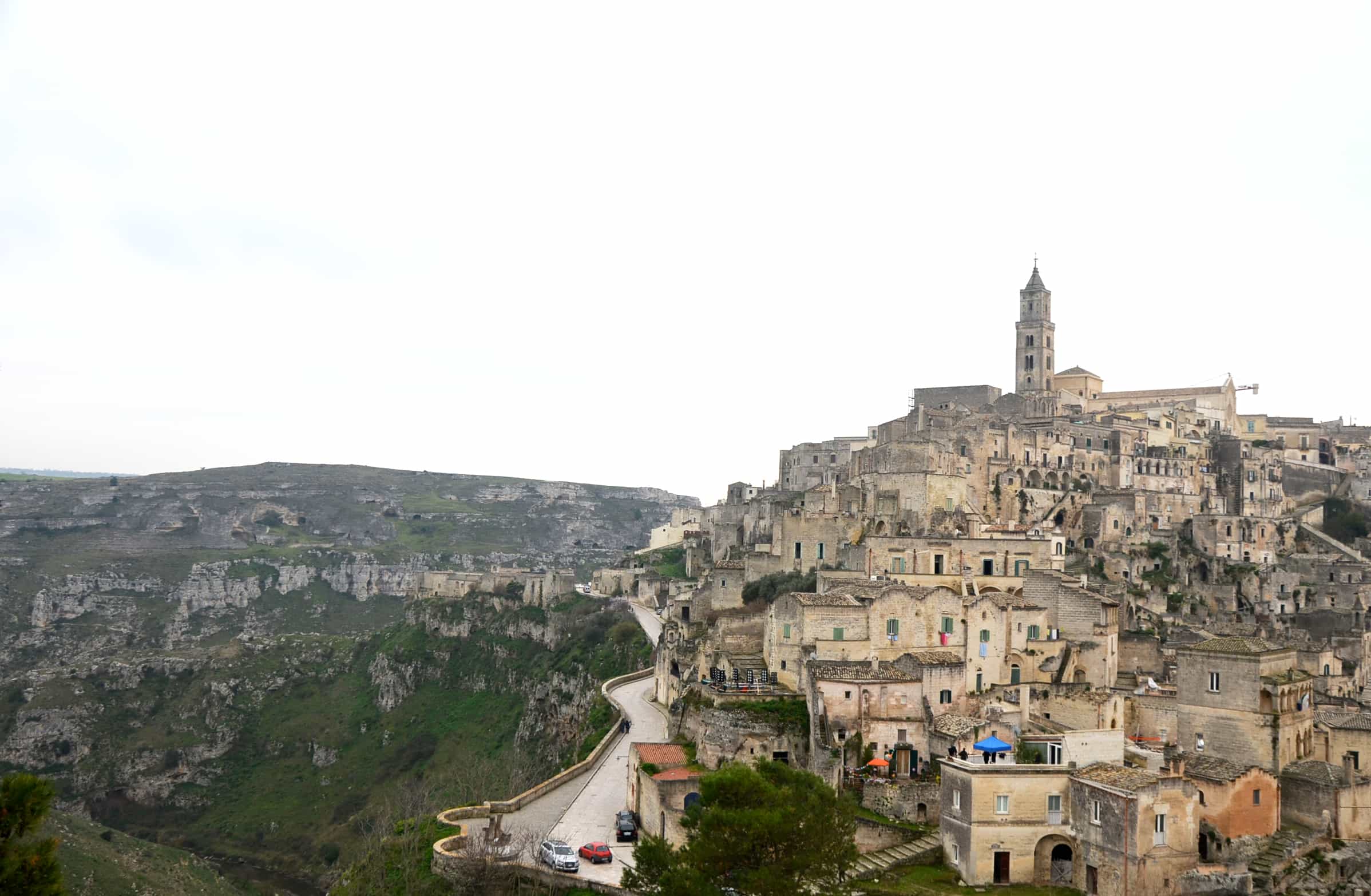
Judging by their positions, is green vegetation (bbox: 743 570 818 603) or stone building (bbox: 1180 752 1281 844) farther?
green vegetation (bbox: 743 570 818 603)

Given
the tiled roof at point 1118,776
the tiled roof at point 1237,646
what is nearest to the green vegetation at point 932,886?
the tiled roof at point 1118,776

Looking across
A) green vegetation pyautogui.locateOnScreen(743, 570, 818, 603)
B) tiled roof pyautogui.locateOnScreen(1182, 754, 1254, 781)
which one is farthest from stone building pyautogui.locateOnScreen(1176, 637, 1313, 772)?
green vegetation pyautogui.locateOnScreen(743, 570, 818, 603)

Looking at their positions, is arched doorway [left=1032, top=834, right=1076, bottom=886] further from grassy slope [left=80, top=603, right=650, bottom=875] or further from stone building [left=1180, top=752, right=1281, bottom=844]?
grassy slope [left=80, top=603, right=650, bottom=875]

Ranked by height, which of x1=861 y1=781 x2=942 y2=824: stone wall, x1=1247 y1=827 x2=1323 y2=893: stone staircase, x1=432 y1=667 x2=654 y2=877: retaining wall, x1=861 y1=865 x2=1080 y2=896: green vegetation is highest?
x1=861 y1=781 x2=942 y2=824: stone wall

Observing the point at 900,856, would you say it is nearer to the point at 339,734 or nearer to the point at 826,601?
the point at 826,601

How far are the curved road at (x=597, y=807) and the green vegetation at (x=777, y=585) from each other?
8.81 meters

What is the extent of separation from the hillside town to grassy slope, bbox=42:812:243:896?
3031 centimetres

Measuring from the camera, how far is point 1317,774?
40.2m

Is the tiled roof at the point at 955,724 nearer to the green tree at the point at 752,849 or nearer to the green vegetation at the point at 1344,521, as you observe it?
the green tree at the point at 752,849

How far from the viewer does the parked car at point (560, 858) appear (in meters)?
37.9

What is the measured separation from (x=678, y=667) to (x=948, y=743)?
19.7m

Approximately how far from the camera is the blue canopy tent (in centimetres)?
3728

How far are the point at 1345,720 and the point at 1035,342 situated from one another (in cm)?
6459

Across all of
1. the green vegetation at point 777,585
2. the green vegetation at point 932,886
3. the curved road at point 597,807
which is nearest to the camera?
the green vegetation at point 932,886
